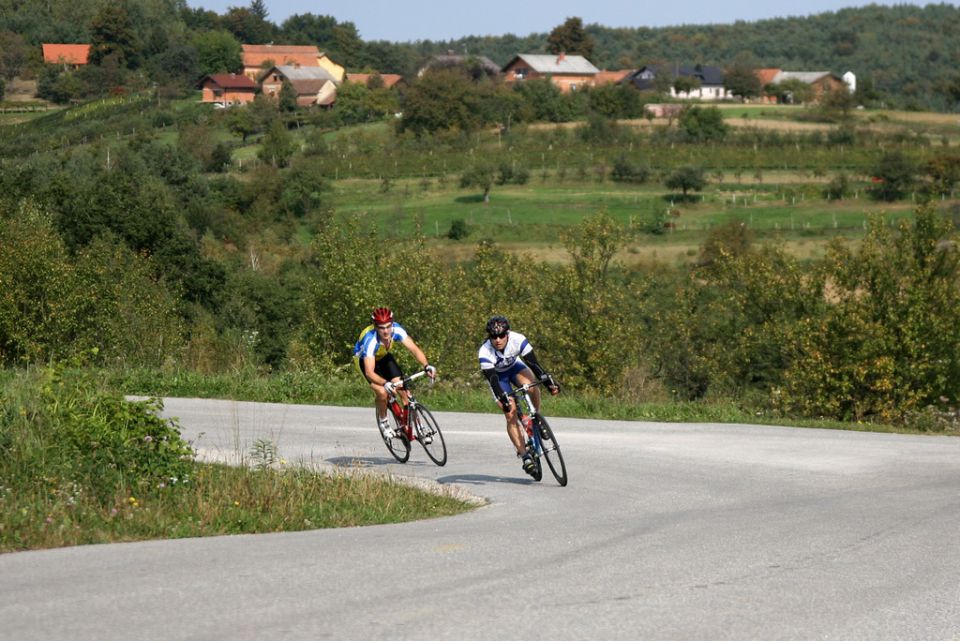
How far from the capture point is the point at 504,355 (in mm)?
13602

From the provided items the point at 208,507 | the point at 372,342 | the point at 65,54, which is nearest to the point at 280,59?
the point at 65,54

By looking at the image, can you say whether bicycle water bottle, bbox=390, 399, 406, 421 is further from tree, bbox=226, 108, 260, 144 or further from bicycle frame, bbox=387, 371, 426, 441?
tree, bbox=226, 108, 260, 144

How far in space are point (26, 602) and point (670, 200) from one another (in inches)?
3294

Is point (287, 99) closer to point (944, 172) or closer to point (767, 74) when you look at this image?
point (944, 172)

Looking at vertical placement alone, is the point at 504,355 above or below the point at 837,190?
above

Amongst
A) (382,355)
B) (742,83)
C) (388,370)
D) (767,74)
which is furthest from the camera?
(767,74)

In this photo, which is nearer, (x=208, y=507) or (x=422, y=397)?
(x=208, y=507)

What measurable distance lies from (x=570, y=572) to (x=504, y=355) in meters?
5.42

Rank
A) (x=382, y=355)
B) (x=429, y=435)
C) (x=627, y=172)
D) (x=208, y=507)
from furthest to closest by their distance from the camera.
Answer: (x=627, y=172) → (x=382, y=355) → (x=429, y=435) → (x=208, y=507)

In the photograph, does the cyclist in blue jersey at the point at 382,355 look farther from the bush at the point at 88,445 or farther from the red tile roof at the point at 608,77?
the red tile roof at the point at 608,77

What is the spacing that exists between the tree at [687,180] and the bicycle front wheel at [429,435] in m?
76.3

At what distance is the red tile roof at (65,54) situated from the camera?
133637mm

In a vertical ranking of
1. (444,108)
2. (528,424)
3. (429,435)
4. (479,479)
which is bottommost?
(479,479)

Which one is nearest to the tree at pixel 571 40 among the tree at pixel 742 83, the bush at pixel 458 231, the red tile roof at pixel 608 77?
the red tile roof at pixel 608 77
